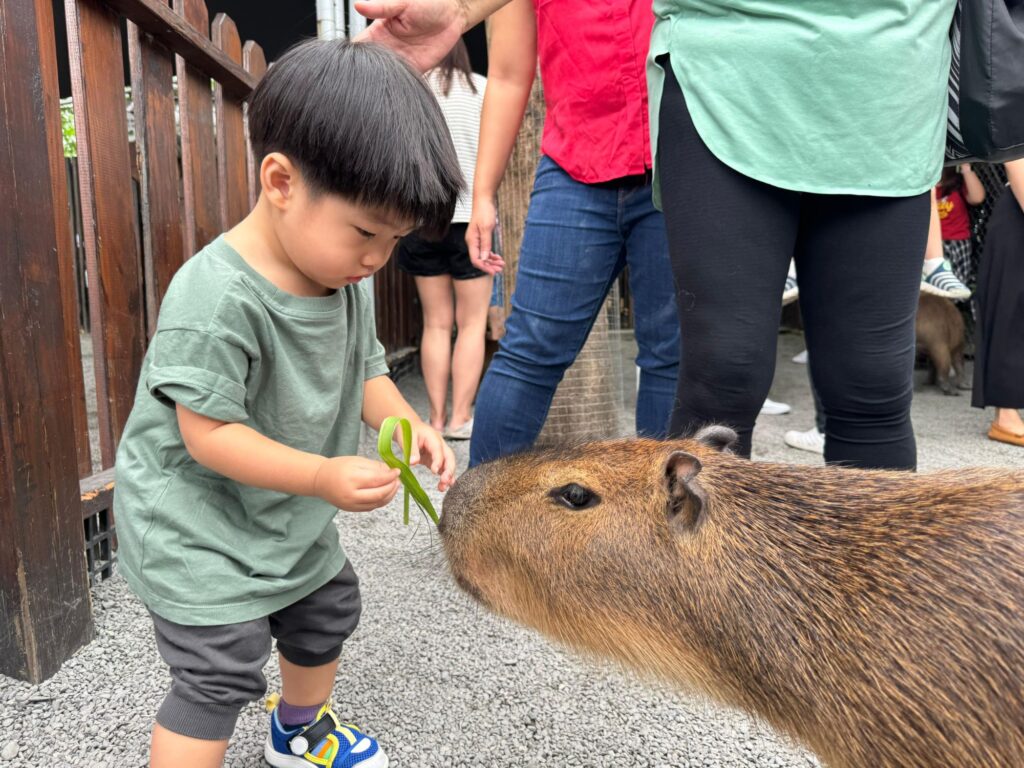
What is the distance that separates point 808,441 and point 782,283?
287 centimetres

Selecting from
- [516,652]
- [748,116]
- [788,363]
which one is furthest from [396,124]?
[788,363]

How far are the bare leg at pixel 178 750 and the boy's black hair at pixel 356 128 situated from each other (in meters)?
0.94

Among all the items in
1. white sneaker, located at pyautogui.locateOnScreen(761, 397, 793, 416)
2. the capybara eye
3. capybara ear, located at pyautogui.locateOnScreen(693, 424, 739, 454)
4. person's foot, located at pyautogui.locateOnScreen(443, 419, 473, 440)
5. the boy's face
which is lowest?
white sneaker, located at pyautogui.locateOnScreen(761, 397, 793, 416)

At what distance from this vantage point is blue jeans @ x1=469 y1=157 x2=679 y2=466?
2205mm

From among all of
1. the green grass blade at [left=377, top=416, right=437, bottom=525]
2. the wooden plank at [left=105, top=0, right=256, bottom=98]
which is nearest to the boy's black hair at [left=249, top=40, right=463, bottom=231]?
the green grass blade at [left=377, top=416, right=437, bottom=525]

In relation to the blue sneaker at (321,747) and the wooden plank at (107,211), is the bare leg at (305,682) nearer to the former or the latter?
the blue sneaker at (321,747)

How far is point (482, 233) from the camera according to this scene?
2377 millimetres

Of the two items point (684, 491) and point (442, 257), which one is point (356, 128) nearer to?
point (684, 491)

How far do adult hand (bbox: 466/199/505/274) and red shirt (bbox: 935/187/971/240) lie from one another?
566 cm

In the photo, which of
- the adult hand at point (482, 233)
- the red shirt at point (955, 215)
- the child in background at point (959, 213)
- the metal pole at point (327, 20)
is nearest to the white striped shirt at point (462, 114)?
the metal pole at point (327, 20)

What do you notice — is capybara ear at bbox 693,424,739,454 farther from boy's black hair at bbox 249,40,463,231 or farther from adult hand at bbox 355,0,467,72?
adult hand at bbox 355,0,467,72

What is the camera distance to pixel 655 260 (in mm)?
2264

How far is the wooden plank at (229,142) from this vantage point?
294cm

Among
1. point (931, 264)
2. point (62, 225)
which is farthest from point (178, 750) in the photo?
point (931, 264)
